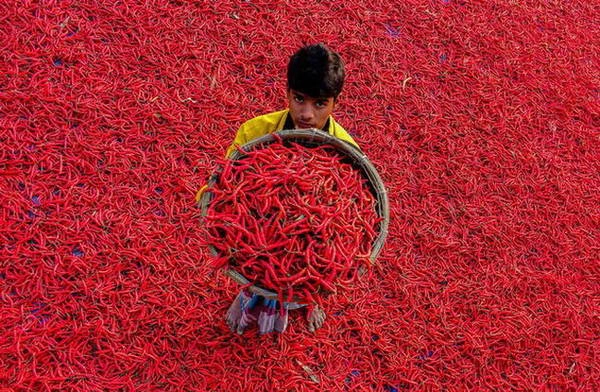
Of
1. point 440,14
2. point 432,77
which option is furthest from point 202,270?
point 440,14

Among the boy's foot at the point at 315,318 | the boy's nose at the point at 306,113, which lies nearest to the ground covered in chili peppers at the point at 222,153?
the boy's foot at the point at 315,318

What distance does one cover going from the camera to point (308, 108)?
2.12m

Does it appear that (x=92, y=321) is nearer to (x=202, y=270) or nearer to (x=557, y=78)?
(x=202, y=270)

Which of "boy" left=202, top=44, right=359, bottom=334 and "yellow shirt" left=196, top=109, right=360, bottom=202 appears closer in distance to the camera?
"boy" left=202, top=44, right=359, bottom=334

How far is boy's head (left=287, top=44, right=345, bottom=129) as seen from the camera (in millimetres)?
2041

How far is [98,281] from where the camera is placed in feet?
9.30

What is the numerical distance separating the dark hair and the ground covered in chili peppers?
1.36 m

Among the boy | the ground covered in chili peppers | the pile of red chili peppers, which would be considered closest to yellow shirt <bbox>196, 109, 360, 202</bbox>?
the boy

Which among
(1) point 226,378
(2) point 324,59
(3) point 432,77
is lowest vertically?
(1) point 226,378

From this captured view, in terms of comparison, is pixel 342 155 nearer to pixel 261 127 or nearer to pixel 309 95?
pixel 309 95

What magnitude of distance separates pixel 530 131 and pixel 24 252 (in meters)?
3.66

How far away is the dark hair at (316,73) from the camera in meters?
2.04

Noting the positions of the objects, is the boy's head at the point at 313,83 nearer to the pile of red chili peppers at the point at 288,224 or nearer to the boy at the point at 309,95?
the boy at the point at 309,95

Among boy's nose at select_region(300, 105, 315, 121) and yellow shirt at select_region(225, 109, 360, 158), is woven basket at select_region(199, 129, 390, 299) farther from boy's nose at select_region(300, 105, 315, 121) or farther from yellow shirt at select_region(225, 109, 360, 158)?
yellow shirt at select_region(225, 109, 360, 158)
